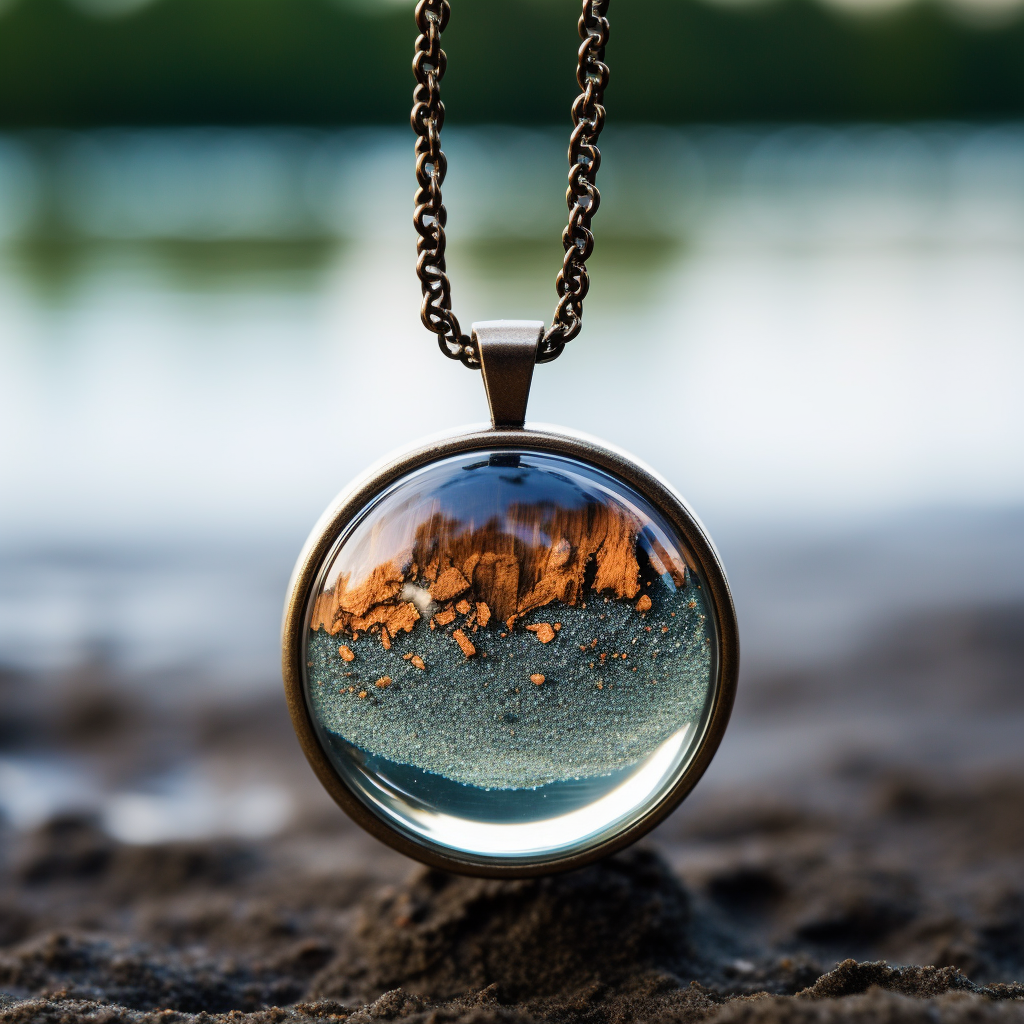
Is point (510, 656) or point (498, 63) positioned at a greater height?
point (498, 63)

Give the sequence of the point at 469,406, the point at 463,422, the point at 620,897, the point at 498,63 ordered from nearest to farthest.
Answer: the point at 620,897
the point at 463,422
the point at 469,406
the point at 498,63

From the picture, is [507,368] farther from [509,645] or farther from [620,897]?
[620,897]

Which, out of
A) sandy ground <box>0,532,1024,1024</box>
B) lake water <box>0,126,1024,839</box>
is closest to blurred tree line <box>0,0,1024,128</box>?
lake water <box>0,126,1024,839</box>

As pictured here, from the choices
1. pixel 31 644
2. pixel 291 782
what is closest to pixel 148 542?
pixel 31 644

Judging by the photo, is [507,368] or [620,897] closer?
[507,368]

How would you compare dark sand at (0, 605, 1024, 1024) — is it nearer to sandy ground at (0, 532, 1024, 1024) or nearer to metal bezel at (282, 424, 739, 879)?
sandy ground at (0, 532, 1024, 1024)

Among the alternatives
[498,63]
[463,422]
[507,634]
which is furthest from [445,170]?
[498,63]
